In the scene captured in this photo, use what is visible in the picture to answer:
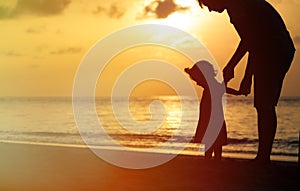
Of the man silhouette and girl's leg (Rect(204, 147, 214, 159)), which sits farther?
girl's leg (Rect(204, 147, 214, 159))

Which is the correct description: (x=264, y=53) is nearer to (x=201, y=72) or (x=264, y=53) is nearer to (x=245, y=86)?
(x=245, y=86)

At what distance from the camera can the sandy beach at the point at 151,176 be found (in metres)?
3.46

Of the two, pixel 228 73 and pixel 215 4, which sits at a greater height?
pixel 215 4

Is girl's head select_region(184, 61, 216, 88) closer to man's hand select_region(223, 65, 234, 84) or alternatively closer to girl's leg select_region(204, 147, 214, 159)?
man's hand select_region(223, 65, 234, 84)

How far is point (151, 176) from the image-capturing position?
12.7ft

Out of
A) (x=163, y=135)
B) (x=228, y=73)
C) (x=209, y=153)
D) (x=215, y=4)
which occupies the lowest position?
(x=163, y=135)

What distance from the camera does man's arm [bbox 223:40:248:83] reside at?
391 cm

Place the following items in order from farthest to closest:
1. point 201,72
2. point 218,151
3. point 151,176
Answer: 1. point 218,151
2. point 201,72
3. point 151,176

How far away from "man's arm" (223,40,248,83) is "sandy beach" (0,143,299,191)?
68cm

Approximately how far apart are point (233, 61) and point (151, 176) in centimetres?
107

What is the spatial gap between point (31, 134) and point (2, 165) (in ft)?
27.0

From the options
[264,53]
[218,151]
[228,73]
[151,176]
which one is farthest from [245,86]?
[151,176]

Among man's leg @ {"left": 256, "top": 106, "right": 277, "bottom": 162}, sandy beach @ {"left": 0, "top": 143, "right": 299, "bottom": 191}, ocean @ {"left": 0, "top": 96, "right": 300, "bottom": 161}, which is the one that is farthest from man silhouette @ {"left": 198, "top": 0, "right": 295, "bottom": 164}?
ocean @ {"left": 0, "top": 96, "right": 300, "bottom": 161}

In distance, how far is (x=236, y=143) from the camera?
35.3 ft
